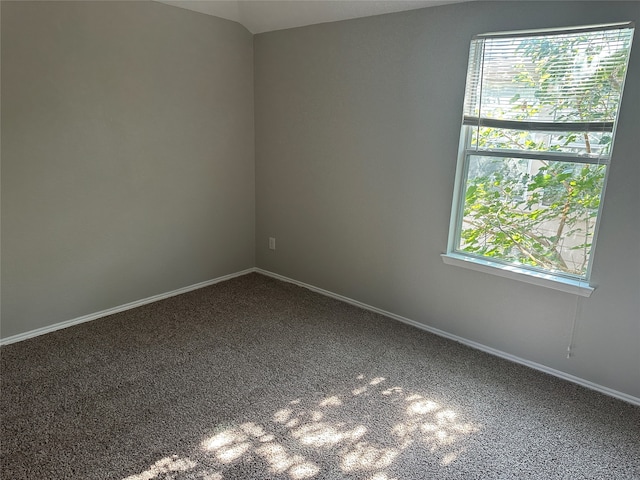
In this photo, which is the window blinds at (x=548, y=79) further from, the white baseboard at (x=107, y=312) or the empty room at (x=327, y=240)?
the white baseboard at (x=107, y=312)

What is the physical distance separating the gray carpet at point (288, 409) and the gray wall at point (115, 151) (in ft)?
1.32

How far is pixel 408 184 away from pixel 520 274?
95 centimetres

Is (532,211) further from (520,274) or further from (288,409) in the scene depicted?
(288,409)

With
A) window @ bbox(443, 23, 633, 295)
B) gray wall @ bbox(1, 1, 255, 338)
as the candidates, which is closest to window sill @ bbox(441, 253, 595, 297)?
window @ bbox(443, 23, 633, 295)

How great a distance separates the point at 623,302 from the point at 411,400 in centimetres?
126

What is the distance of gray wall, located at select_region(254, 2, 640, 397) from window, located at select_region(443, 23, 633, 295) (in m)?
0.07

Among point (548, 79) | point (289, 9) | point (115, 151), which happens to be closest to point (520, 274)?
point (548, 79)

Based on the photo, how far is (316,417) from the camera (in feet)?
7.32

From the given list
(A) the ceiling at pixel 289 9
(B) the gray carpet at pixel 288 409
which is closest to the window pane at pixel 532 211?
(B) the gray carpet at pixel 288 409

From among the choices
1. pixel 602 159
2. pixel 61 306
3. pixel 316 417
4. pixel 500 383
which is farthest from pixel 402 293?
pixel 61 306

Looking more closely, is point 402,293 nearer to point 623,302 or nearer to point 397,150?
point 397,150

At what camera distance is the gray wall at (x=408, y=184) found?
2.37m

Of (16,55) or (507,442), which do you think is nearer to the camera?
(507,442)

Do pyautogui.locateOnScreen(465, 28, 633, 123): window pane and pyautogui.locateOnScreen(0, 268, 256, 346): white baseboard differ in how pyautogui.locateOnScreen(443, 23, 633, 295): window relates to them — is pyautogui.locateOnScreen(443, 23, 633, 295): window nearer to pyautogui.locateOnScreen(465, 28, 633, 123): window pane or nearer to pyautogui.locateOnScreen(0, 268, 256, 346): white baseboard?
pyautogui.locateOnScreen(465, 28, 633, 123): window pane
